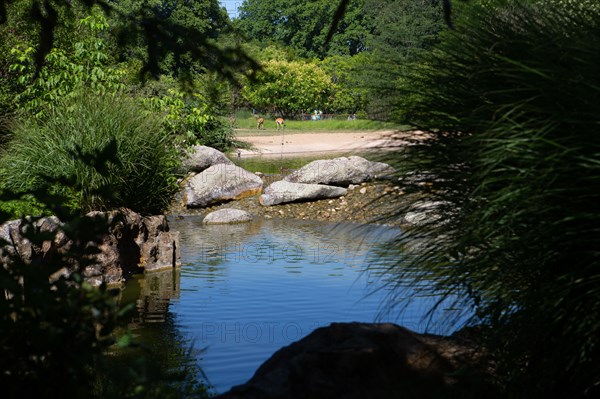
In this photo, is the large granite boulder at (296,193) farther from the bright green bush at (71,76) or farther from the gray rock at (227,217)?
the bright green bush at (71,76)

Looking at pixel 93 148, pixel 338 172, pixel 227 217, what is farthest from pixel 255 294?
pixel 338 172

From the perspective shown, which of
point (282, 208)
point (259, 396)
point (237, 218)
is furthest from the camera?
point (282, 208)

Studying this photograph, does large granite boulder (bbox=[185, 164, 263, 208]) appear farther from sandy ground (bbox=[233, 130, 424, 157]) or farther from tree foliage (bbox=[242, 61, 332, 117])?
tree foliage (bbox=[242, 61, 332, 117])

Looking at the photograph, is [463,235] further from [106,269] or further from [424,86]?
[106,269]

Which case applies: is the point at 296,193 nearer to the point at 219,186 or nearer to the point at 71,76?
the point at 219,186

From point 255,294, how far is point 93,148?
297 centimetres

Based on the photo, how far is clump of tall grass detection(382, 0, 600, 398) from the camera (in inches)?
141

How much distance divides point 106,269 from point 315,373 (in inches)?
255

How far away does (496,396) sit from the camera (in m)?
3.79

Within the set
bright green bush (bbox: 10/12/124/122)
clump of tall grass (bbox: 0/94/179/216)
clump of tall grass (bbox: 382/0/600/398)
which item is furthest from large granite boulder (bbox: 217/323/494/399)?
bright green bush (bbox: 10/12/124/122)

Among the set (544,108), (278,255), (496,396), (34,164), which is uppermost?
(544,108)

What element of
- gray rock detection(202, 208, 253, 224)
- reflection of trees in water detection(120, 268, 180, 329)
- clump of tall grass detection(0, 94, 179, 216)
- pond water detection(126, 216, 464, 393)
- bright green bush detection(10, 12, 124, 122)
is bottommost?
reflection of trees in water detection(120, 268, 180, 329)

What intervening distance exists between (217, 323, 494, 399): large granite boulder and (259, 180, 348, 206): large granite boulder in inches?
493

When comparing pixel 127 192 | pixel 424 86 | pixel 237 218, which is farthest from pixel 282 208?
pixel 424 86
